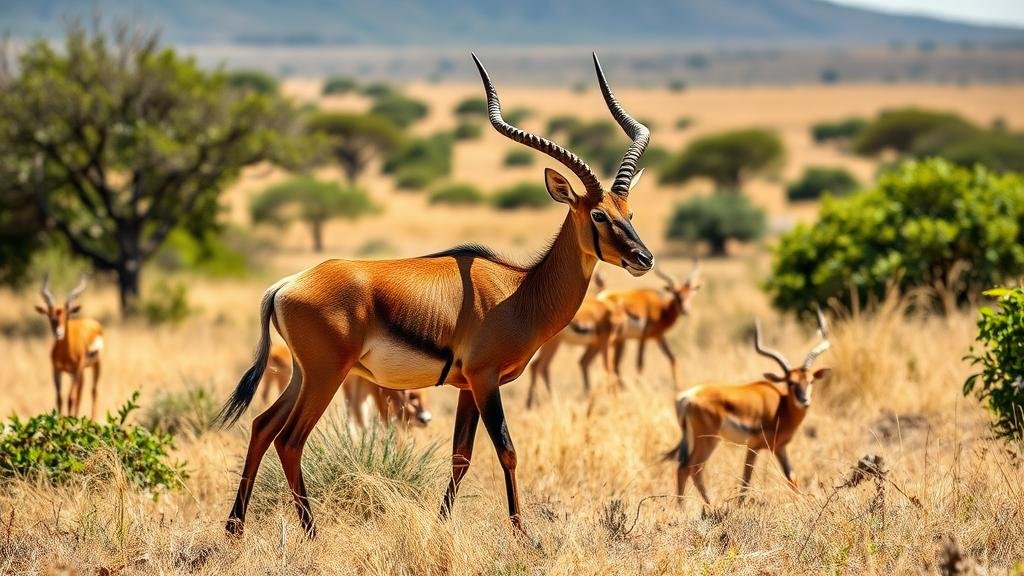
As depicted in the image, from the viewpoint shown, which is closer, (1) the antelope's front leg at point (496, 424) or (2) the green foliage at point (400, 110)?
(1) the antelope's front leg at point (496, 424)

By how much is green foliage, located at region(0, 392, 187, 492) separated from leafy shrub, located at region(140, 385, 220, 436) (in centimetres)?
199

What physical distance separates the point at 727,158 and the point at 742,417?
122ft

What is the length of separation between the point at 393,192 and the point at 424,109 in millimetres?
38769

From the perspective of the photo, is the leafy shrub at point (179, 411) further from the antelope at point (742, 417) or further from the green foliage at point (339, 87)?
the green foliage at point (339, 87)

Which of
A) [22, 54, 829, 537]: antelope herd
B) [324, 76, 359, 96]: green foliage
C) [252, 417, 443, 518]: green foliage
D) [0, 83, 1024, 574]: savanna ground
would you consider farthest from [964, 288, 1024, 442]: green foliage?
[324, 76, 359, 96]: green foliage

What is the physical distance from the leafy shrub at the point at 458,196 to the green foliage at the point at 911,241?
2928cm

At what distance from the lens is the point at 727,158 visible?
147 feet

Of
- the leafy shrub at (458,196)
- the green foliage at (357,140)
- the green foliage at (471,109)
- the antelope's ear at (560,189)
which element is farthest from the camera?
the green foliage at (471,109)

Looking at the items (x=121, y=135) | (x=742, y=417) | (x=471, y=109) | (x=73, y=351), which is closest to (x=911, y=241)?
(x=742, y=417)

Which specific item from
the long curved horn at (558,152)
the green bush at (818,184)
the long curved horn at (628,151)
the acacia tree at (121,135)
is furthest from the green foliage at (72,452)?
the green bush at (818,184)

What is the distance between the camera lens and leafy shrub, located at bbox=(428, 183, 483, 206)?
43.9m

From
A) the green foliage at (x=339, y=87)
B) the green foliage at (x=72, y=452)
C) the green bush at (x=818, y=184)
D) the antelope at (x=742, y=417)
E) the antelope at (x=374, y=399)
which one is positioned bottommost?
the green foliage at (x=72, y=452)

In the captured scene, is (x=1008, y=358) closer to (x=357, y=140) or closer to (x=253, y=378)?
(x=253, y=378)

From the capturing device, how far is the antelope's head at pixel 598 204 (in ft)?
20.9
